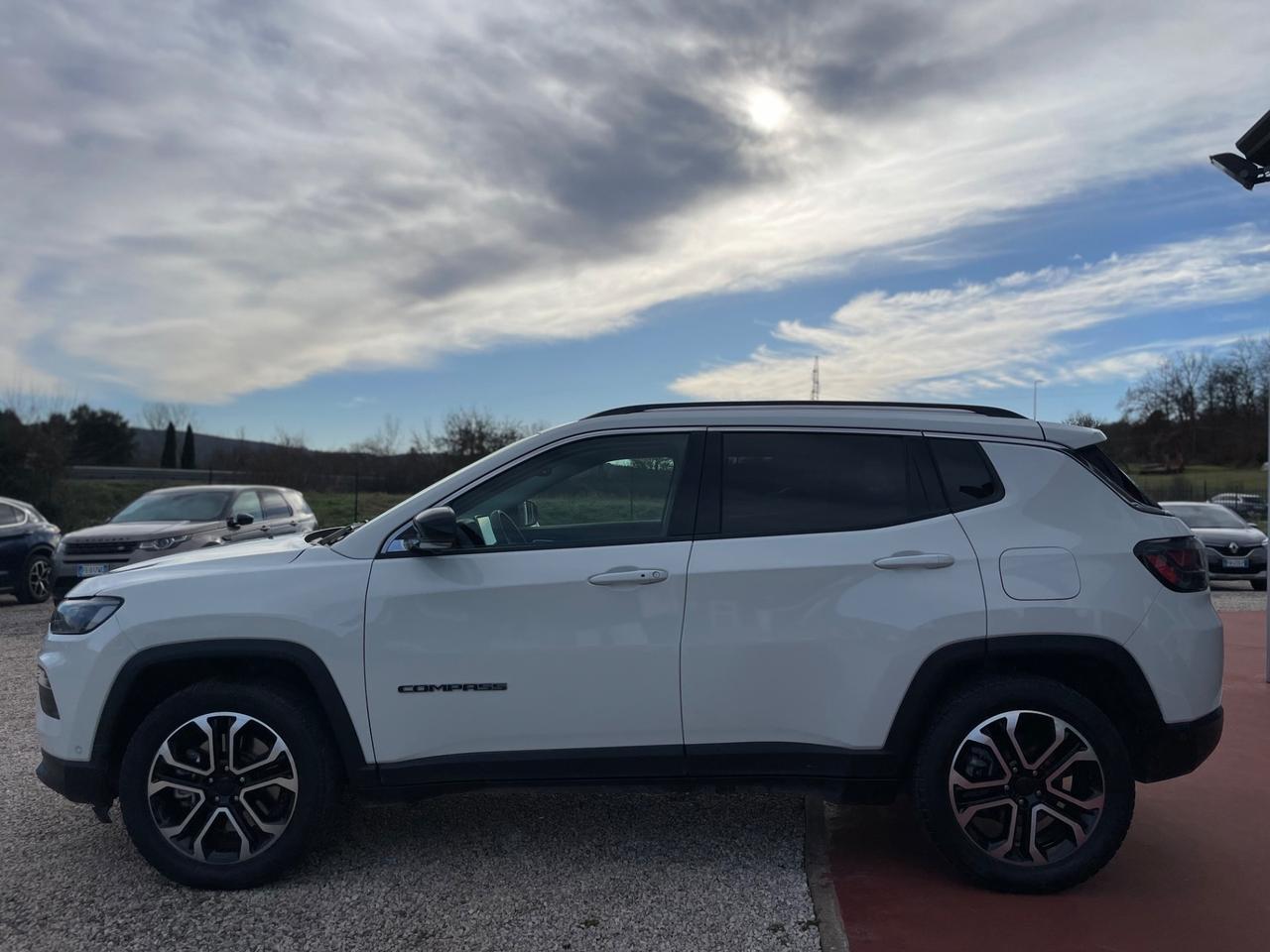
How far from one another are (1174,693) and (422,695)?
2.84 m

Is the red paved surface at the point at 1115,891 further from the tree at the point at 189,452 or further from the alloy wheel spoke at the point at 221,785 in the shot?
the tree at the point at 189,452

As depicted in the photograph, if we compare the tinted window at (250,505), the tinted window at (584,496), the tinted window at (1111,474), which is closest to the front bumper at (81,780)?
the tinted window at (584,496)

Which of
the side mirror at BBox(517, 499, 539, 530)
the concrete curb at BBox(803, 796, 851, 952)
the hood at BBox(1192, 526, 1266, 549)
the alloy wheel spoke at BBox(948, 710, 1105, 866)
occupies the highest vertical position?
the side mirror at BBox(517, 499, 539, 530)

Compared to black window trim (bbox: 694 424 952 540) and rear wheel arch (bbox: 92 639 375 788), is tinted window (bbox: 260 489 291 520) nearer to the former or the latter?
rear wheel arch (bbox: 92 639 375 788)

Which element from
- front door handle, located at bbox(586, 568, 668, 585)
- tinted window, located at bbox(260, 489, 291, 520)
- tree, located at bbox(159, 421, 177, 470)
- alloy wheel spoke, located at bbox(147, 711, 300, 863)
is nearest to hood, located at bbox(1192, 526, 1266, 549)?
tinted window, located at bbox(260, 489, 291, 520)

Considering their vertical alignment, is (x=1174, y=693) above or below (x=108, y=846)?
above

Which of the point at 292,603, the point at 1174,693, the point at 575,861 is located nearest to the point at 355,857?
the point at 575,861

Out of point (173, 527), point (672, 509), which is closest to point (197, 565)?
point (672, 509)

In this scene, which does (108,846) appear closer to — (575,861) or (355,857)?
(355,857)

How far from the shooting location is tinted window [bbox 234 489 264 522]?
41.0 feet

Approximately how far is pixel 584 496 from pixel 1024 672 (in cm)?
186

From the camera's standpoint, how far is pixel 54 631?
3.93 metres

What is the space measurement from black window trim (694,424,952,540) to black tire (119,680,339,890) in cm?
170

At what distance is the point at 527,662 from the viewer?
362cm
